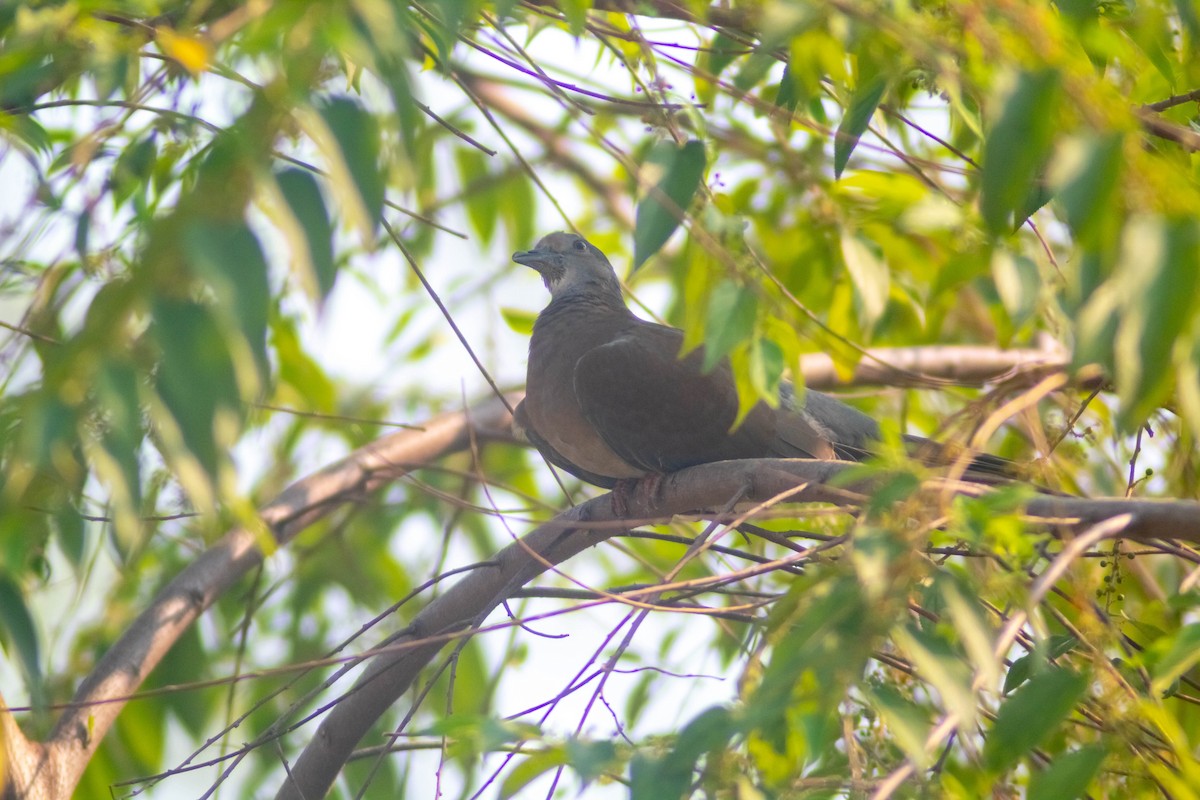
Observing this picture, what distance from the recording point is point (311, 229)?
1260mm

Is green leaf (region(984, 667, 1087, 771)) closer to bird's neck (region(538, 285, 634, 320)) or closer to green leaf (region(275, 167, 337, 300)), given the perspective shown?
green leaf (region(275, 167, 337, 300))

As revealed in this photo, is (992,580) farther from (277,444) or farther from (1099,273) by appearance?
(277,444)

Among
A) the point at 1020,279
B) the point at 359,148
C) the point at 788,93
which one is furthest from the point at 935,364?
the point at 359,148

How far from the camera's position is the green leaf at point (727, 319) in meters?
1.56

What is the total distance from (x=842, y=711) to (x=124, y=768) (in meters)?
2.77

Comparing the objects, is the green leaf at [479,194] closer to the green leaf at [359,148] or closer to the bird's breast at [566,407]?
the bird's breast at [566,407]

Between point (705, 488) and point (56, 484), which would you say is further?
point (705, 488)

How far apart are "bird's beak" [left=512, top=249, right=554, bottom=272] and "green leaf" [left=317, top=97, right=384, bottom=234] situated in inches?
142

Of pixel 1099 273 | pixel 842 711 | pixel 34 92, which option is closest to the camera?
pixel 1099 273

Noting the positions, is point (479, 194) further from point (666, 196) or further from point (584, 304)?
point (666, 196)

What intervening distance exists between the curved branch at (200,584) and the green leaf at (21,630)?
0.73 meters

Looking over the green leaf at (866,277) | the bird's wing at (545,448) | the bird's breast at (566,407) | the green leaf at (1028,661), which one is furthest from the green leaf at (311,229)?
the bird's wing at (545,448)

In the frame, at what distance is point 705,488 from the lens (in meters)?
2.94

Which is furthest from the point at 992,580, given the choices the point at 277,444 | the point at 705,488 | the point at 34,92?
the point at 277,444
